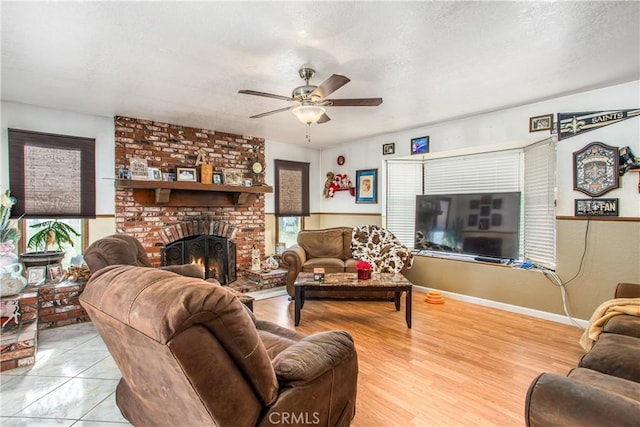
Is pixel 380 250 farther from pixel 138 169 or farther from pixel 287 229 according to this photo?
pixel 138 169

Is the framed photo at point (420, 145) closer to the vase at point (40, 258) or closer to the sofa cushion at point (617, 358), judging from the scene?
the sofa cushion at point (617, 358)

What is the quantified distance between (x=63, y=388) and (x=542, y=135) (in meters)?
4.96

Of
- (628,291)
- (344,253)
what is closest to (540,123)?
(628,291)

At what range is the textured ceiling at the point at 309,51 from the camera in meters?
1.92

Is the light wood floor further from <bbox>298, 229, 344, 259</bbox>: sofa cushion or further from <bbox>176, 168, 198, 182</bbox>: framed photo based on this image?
<bbox>176, 168, 198, 182</bbox>: framed photo

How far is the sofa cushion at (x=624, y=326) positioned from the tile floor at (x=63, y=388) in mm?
3066

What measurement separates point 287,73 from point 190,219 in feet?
9.42

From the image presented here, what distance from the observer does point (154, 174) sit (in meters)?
4.36

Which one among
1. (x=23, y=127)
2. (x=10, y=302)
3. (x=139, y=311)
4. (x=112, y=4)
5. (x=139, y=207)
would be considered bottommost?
(x=10, y=302)

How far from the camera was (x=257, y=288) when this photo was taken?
467cm

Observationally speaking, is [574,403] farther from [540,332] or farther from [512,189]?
[512,189]

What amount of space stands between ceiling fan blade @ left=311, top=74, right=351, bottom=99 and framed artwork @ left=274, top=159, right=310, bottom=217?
11.1ft

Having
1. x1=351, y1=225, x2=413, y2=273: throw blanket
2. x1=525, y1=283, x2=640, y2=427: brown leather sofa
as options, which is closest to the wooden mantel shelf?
x1=351, y1=225, x2=413, y2=273: throw blanket

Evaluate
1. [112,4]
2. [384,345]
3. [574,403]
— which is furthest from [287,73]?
[574,403]
